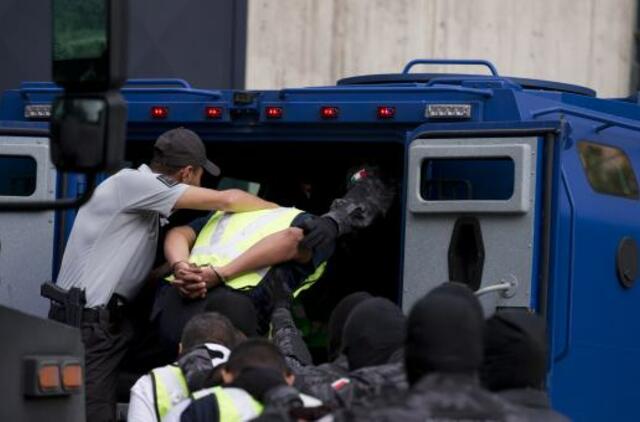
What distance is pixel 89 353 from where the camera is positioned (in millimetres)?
7531

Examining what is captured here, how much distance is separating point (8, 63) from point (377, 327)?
8.08m

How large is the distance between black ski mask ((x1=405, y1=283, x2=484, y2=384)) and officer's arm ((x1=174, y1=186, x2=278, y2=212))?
360 centimetres

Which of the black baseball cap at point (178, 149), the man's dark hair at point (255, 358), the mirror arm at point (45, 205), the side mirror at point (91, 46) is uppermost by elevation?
the side mirror at point (91, 46)

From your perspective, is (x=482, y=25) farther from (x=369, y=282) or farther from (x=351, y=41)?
(x=369, y=282)

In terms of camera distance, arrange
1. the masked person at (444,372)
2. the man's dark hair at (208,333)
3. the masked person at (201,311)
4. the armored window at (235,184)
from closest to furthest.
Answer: the masked person at (444,372)
the man's dark hair at (208,333)
the masked person at (201,311)
the armored window at (235,184)

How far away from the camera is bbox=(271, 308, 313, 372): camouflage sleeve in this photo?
7.26 meters

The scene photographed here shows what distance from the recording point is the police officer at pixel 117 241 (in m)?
7.54

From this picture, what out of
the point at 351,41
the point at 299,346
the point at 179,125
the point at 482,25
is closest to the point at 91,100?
the point at 299,346

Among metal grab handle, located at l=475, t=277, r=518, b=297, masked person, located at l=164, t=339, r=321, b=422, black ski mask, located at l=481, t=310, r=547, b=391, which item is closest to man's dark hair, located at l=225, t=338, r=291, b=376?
masked person, located at l=164, t=339, r=321, b=422

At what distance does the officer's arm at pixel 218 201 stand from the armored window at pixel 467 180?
759 mm

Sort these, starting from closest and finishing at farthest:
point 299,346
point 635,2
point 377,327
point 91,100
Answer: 1. point 91,100
2. point 377,327
3. point 299,346
4. point 635,2

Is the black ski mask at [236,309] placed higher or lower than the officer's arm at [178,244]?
lower

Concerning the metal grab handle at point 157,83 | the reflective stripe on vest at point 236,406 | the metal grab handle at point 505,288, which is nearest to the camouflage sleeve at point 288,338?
the metal grab handle at point 505,288

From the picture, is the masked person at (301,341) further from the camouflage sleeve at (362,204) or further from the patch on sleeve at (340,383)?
the camouflage sleeve at (362,204)
